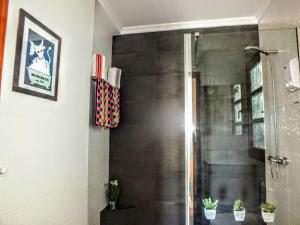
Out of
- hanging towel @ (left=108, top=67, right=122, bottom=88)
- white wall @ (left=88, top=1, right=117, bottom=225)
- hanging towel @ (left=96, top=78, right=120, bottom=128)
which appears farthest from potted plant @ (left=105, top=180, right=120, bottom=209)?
hanging towel @ (left=108, top=67, right=122, bottom=88)

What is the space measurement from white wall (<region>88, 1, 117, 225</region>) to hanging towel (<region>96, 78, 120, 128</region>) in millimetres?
123

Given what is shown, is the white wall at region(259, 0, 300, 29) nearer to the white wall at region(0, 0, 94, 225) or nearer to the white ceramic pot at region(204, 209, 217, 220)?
the white wall at region(0, 0, 94, 225)

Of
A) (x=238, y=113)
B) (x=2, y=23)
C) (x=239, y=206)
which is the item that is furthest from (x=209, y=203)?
(x=2, y=23)

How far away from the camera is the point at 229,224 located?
2.15m

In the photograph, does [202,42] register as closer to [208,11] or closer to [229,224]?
[208,11]

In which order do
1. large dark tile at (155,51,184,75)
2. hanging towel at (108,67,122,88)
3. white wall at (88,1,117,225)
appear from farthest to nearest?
large dark tile at (155,51,184,75)
hanging towel at (108,67,122,88)
white wall at (88,1,117,225)

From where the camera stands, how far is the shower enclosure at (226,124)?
2.16 metres

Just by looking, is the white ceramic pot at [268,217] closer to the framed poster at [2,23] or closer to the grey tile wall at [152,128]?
the grey tile wall at [152,128]

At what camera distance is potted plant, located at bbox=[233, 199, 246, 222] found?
2.17 metres

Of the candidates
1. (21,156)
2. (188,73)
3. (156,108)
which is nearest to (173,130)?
(156,108)

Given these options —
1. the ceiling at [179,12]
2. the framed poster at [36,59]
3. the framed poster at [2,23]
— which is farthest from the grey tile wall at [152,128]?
the framed poster at [2,23]

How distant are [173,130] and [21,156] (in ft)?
5.41

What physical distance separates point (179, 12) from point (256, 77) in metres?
1.01

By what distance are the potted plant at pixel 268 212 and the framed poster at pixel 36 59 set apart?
76.6 inches
